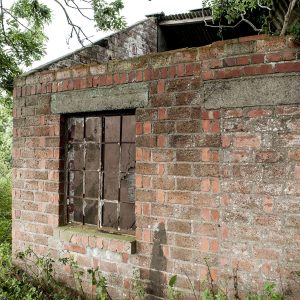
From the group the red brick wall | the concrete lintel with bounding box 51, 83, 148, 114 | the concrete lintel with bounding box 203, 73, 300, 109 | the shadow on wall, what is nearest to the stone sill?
the red brick wall

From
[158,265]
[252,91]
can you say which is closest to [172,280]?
[158,265]

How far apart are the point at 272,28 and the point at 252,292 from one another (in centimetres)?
381

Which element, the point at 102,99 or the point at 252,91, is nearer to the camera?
the point at 252,91

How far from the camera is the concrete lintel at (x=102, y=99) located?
319 centimetres

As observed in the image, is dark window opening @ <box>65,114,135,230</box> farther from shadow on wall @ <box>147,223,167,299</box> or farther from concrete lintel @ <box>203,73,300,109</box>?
concrete lintel @ <box>203,73,300,109</box>

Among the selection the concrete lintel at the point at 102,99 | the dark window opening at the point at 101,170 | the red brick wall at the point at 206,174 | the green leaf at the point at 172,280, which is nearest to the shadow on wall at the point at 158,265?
the red brick wall at the point at 206,174

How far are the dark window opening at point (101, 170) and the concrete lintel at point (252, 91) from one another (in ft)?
3.13

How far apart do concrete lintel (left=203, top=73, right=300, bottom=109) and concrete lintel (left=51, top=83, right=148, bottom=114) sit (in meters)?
0.68

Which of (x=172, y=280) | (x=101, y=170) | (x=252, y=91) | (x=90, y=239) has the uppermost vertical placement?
(x=252, y=91)

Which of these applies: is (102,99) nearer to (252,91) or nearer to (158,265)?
(252,91)

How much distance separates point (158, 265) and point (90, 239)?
826mm

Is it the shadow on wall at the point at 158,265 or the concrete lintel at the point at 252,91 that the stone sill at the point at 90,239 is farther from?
the concrete lintel at the point at 252,91

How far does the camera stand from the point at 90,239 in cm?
348

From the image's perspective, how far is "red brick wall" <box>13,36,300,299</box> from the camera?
2539 mm
